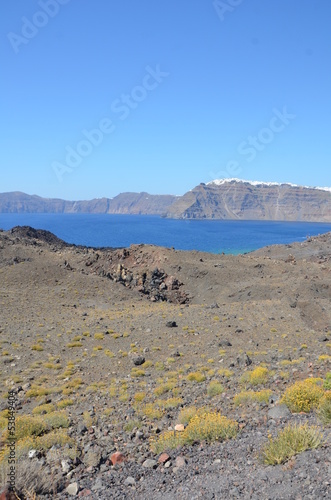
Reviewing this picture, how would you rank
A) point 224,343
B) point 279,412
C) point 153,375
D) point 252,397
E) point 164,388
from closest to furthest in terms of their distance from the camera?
1. point 279,412
2. point 252,397
3. point 164,388
4. point 153,375
5. point 224,343

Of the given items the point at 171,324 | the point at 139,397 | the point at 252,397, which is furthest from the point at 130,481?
the point at 171,324

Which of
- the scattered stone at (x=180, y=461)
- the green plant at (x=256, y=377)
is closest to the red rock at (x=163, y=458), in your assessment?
the scattered stone at (x=180, y=461)

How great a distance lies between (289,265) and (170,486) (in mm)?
42916

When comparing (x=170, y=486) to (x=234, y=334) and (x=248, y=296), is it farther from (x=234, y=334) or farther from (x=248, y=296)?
(x=248, y=296)

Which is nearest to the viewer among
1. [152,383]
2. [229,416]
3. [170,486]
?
[170,486]

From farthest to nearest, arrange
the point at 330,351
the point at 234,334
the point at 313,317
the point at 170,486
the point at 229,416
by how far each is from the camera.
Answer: the point at 313,317, the point at 234,334, the point at 330,351, the point at 229,416, the point at 170,486

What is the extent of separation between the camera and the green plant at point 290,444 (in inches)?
276

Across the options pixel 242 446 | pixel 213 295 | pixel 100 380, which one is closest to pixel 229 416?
pixel 242 446

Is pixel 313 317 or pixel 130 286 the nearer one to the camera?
pixel 313 317

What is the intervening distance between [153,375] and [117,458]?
789 cm

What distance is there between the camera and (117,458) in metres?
8.48

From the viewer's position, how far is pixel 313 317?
90.4 feet

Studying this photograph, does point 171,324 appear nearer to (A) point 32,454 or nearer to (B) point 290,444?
(A) point 32,454

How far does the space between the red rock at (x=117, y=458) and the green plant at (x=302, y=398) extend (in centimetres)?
404
